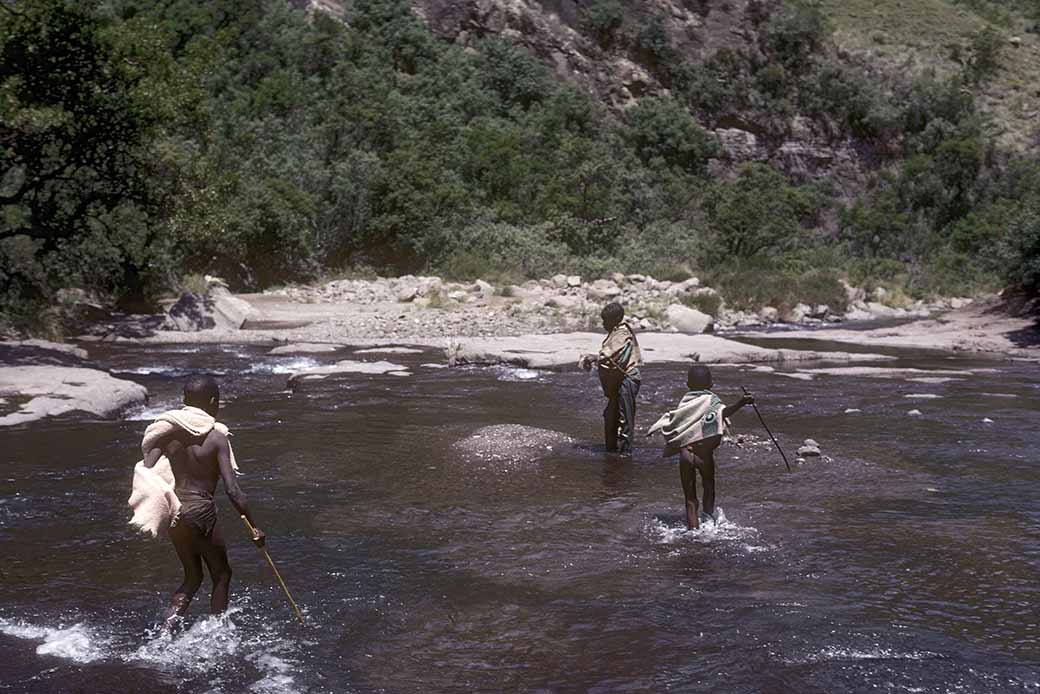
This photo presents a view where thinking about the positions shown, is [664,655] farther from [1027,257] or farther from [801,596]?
[1027,257]

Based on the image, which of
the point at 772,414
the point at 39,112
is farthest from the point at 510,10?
the point at 772,414

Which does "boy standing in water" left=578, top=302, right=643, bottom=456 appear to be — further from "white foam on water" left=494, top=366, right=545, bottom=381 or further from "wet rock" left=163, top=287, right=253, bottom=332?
"wet rock" left=163, top=287, right=253, bottom=332

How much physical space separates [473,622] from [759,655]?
5.66 ft

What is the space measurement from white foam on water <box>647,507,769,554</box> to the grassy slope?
6114cm

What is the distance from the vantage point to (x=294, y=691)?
5238 millimetres

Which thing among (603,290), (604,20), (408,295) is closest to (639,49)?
(604,20)

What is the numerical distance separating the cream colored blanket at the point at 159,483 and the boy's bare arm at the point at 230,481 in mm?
100

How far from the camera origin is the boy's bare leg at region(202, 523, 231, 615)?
598cm

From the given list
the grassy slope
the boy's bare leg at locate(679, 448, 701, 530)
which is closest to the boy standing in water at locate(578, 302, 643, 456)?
the boy's bare leg at locate(679, 448, 701, 530)

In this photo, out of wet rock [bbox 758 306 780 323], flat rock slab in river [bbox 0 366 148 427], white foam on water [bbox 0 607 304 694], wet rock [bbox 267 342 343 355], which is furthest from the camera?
wet rock [bbox 758 306 780 323]

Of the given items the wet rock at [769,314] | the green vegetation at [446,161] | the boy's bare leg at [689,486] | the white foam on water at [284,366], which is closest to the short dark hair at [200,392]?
the boy's bare leg at [689,486]

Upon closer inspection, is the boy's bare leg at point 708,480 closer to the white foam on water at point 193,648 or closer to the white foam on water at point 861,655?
the white foam on water at point 861,655

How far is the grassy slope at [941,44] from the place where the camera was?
66125 millimetres

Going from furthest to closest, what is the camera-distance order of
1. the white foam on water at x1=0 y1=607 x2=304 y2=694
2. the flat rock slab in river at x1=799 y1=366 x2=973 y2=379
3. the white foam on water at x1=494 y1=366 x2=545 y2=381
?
the flat rock slab in river at x1=799 y1=366 x2=973 y2=379
the white foam on water at x1=494 y1=366 x2=545 y2=381
the white foam on water at x1=0 y1=607 x2=304 y2=694
